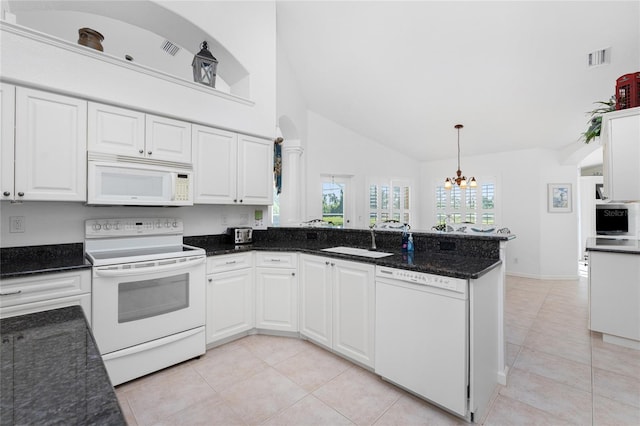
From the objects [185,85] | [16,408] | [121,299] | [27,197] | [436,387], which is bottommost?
[436,387]

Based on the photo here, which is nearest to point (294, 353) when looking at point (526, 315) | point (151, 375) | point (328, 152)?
point (151, 375)

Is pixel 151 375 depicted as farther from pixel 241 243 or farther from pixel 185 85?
pixel 185 85

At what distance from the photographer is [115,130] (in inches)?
90.6

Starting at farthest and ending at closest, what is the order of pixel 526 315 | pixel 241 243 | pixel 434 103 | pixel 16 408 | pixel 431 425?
pixel 434 103 < pixel 526 315 < pixel 241 243 < pixel 431 425 < pixel 16 408

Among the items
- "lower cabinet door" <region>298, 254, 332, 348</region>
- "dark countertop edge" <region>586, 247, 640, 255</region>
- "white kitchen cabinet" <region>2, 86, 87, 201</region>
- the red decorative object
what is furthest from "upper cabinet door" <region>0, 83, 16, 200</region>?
"dark countertop edge" <region>586, 247, 640, 255</region>

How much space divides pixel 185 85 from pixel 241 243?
1.65 m

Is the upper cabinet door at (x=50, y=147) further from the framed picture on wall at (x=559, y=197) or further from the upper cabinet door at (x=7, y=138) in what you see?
the framed picture on wall at (x=559, y=197)

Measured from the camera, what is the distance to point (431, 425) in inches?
68.3

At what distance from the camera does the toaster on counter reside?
3.16m

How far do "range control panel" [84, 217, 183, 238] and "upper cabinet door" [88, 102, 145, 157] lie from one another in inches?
24.6

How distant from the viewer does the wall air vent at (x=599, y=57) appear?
121 inches

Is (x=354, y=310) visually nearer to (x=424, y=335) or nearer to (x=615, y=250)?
(x=424, y=335)

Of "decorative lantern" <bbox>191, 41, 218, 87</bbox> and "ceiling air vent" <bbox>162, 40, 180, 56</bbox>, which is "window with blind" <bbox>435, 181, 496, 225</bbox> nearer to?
"decorative lantern" <bbox>191, 41, 218, 87</bbox>

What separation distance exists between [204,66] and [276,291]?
237 centimetres
